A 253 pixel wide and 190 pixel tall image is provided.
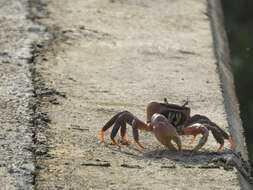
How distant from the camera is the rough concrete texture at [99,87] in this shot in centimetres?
412

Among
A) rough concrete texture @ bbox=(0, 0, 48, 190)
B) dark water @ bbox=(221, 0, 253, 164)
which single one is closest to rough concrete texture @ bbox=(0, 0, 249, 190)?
rough concrete texture @ bbox=(0, 0, 48, 190)

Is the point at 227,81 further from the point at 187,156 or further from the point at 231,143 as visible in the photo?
the point at 187,156

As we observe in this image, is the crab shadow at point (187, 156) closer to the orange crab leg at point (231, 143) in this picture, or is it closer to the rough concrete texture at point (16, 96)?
the orange crab leg at point (231, 143)

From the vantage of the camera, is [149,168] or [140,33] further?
[140,33]

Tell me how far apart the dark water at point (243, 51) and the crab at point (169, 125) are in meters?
3.97

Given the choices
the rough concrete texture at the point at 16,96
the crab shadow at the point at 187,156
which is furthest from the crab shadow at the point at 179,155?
the rough concrete texture at the point at 16,96

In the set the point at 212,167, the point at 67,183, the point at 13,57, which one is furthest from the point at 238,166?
the point at 13,57

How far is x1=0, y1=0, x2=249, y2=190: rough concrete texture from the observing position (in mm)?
4121

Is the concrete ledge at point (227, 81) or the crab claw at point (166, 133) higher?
the crab claw at point (166, 133)

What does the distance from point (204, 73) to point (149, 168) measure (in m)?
1.82

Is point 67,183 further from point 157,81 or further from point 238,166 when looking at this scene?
point 157,81

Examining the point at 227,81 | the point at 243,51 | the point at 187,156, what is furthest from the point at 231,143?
the point at 243,51

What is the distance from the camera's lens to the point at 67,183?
12.8ft

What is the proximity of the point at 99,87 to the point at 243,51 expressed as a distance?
18.6 feet
